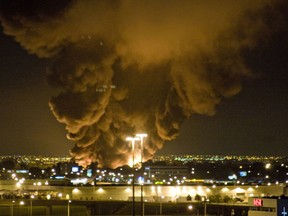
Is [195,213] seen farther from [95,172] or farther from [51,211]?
[95,172]

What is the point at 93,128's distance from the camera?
300ft

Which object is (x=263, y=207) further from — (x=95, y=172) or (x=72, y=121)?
(x=95, y=172)

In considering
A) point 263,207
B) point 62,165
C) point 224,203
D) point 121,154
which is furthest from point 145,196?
point 62,165

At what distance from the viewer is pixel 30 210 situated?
267 ft

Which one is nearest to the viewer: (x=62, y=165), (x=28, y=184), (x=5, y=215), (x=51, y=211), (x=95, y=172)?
(x=5, y=215)

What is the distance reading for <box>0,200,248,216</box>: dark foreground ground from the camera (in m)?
83.1

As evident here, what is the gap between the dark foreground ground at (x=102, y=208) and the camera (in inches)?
3270

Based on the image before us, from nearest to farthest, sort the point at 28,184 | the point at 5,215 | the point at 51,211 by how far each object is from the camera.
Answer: the point at 5,215 → the point at 51,211 → the point at 28,184

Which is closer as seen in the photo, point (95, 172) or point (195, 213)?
point (195, 213)

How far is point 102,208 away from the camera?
88438 millimetres

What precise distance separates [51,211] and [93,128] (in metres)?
12.0

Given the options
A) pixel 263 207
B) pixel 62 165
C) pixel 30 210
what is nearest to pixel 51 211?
pixel 30 210

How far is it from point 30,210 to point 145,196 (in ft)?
69.1

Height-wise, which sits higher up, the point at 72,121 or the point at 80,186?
the point at 72,121
